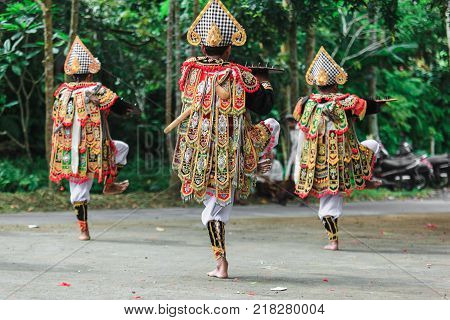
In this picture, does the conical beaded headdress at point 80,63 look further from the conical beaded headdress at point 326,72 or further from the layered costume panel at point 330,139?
the conical beaded headdress at point 326,72

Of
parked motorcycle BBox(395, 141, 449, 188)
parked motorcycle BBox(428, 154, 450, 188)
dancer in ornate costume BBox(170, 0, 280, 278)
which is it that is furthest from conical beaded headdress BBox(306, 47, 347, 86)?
parked motorcycle BBox(428, 154, 450, 188)

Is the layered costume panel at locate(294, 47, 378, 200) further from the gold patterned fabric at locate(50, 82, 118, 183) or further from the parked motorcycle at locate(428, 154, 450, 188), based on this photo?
the parked motorcycle at locate(428, 154, 450, 188)

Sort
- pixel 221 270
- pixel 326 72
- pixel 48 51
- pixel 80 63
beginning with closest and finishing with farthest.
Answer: pixel 221 270
pixel 326 72
pixel 80 63
pixel 48 51

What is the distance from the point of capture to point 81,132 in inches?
426

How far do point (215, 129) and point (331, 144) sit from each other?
273 centimetres

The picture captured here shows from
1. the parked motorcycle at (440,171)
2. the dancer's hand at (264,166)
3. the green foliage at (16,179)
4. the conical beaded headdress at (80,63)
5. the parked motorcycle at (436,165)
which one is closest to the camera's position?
the dancer's hand at (264,166)

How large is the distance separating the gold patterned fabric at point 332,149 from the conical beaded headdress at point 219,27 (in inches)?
101

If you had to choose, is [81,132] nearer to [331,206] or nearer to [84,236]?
[84,236]

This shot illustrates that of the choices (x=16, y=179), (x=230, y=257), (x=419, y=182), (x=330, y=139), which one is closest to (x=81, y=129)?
(x=230, y=257)

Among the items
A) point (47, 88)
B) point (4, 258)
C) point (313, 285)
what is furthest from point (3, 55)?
point (313, 285)

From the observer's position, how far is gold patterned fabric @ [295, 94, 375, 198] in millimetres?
10281

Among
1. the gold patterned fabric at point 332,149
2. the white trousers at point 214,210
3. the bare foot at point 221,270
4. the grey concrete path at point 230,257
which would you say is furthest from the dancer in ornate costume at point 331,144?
the bare foot at point 221,270

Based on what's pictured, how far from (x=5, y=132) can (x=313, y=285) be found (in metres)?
11.3

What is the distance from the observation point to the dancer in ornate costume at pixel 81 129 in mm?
10734
